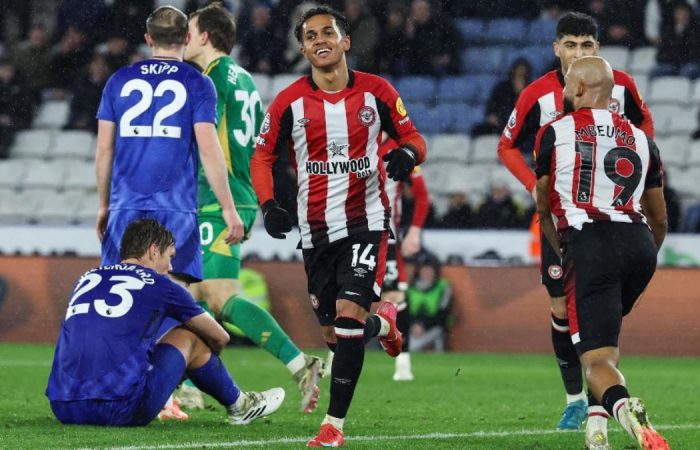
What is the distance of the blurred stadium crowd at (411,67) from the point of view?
16.9 m

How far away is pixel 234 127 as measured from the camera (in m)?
7.82

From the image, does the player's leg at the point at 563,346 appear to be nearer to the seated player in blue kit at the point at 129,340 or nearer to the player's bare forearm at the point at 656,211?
the player's bare forearm at the point at 656,211

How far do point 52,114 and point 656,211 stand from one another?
14437mm

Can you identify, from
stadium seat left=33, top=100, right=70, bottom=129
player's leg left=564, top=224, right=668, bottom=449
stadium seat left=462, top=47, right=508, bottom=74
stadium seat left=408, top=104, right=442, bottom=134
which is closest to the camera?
player's leg left=564, top=224, right=668, bottom=449

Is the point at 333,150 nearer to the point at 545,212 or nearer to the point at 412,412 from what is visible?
the point at 545,212

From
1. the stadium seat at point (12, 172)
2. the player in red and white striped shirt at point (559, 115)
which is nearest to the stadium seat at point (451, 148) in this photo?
the stadium seat at point (12, 172)

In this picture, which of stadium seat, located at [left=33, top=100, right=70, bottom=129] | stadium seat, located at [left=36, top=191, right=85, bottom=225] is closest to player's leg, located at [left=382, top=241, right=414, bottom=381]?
stadium seat, located at [left=36, top=191, right=85, bottom=225]

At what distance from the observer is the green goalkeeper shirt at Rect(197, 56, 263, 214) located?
7750 mm

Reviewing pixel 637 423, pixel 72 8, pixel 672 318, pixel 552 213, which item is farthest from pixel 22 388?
pixel 72 8

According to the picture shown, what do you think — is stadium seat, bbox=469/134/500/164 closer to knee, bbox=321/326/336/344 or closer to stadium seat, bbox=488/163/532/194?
stadium seat, bbox=488/163/532/194

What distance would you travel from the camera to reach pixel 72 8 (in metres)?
19.6

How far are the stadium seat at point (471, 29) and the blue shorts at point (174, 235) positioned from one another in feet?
40.9

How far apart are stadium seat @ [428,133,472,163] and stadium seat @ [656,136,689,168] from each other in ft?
7.74

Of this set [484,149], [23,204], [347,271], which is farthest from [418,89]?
[347,271]
